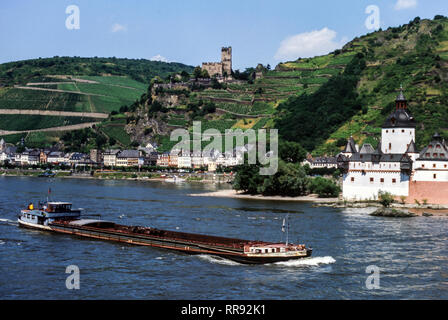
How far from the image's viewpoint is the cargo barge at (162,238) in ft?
145

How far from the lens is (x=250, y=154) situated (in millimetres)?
111875

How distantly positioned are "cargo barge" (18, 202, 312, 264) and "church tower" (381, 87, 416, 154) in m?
45.7

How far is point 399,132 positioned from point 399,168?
271 inches

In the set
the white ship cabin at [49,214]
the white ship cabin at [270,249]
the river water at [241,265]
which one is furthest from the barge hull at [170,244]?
the white ship cabin at [49,214]

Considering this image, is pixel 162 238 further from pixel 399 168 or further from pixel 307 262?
pixel 399 168

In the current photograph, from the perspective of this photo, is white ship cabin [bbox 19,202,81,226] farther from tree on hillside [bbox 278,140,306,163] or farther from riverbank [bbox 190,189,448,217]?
tree on hillside [bbox 278,140,306,163]

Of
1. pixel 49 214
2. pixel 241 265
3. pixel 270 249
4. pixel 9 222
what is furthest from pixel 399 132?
pixel 9 222

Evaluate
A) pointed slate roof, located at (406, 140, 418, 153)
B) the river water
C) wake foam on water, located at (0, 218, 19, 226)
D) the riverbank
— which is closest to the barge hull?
the river water

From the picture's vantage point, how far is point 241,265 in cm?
4381

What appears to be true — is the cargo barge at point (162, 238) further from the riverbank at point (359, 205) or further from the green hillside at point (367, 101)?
the green hillside at point (367, 101)

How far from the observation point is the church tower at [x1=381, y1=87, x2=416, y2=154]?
87000 mm

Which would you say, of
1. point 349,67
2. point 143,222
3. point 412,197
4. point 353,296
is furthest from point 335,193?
point 349,67

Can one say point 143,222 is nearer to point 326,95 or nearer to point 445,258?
point 445,258

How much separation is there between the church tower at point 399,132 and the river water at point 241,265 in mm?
19010
